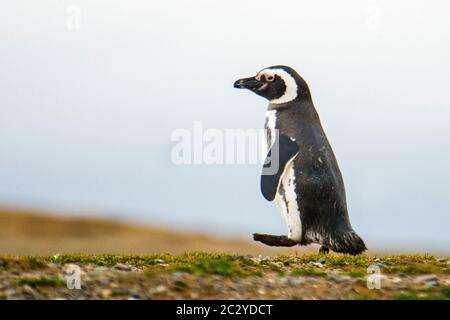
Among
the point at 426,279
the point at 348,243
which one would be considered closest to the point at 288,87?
the point at 348,243

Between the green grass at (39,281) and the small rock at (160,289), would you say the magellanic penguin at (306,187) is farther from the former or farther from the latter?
the green grass at (39,281)

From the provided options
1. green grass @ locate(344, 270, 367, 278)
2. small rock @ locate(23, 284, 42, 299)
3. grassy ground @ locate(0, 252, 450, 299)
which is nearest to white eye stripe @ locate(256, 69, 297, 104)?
grassy ground @ locate(0, 252, 450, 299)

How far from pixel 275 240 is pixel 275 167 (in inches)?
44.9

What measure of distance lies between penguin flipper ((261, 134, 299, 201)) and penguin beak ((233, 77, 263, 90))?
126 cm

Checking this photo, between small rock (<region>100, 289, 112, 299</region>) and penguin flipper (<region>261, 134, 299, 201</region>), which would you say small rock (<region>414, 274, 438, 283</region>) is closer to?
penguin flipper (<region>261, 134, 299, 201</region>)

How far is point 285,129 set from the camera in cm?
1271

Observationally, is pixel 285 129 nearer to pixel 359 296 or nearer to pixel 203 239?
pixel 359 296

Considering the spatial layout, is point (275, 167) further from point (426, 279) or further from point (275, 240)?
point (426, 279)

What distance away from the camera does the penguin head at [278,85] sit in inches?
511

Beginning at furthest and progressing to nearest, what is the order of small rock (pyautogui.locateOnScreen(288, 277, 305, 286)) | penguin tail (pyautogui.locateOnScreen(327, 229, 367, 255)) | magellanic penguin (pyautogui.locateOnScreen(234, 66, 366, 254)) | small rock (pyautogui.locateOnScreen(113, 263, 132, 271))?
1. magellanic penguin (pyautogui.locateOnScreen(234, 66, 366, 254))
2. penguin tail (pyautogui.locateOnScreen(327, 229, 367, 255))
3. small rock (pyautogui.locateOnScreen(113, 263, 132, 271))
4. small rock (pyautogui.locateOnScreen(288, 277, 305, 286))

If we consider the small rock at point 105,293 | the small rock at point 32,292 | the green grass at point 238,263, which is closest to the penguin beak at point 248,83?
the green grass at point 238,263

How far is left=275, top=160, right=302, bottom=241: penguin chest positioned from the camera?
12438 mm

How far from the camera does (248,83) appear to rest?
13.4 meters

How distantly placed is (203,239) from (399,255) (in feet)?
62.4
